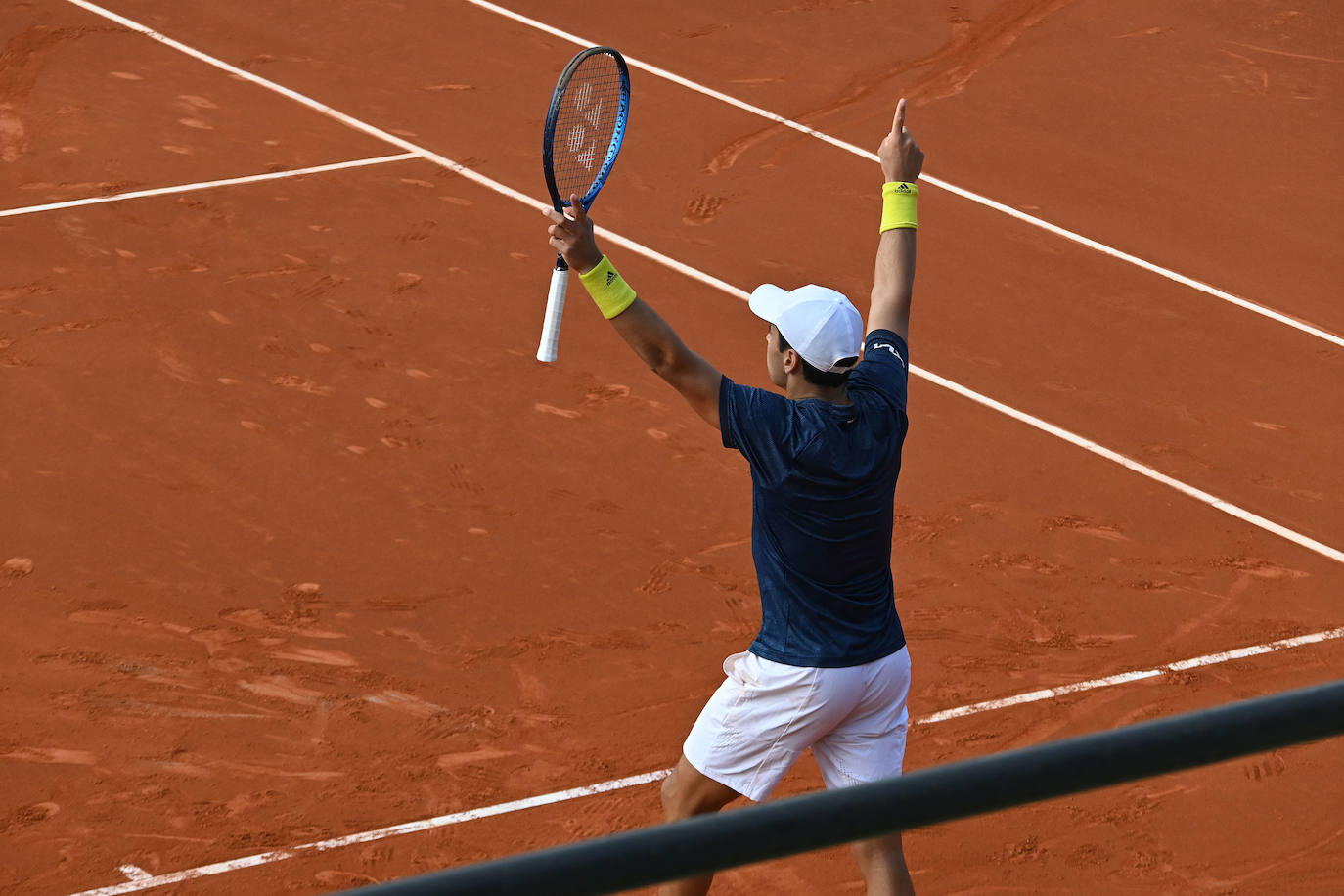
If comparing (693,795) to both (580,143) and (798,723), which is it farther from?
(580,143)

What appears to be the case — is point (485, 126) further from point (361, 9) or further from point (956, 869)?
point (956, 869)

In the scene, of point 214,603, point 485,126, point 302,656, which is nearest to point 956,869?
point 302,656

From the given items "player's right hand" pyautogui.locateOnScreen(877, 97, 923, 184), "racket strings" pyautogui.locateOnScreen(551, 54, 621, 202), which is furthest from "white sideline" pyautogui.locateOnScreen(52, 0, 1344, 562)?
"player's right hand" pyautogui.locateOnScreen(877, 97, 923, 184)

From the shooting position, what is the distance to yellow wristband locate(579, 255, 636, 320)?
3719 mm

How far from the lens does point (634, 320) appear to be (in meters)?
3.74

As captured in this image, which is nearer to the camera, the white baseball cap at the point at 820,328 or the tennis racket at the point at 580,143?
the white baseball cap at the point at 820,328

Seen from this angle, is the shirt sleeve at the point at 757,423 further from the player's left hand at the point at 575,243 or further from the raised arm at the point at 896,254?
the raised arm at the point at 896,254

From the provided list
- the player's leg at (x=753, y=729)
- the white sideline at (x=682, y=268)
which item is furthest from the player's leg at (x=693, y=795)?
the white sideline at (x=682, y=268)

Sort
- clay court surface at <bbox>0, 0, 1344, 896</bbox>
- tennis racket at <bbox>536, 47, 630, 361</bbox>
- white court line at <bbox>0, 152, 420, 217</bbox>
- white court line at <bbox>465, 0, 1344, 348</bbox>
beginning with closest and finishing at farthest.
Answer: tennis racket at <bbox>536, 47, 630, 361</bbox>, clay court surface at <bbox>0, 0, 1344, 896</bbox>, white court line at <bbox>465, 0, 1344, 348</bbox>, white court line at <bbox>0, 152, 420, 217</bbox>

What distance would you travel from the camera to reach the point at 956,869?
5.32m

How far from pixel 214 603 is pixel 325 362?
2235 mm

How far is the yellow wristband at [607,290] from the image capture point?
372cm

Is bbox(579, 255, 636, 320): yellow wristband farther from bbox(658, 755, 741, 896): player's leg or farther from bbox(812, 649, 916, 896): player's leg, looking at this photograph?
bbox(658, 755, 741, 896): player's leg

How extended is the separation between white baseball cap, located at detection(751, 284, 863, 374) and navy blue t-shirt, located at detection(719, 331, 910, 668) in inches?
4.9
